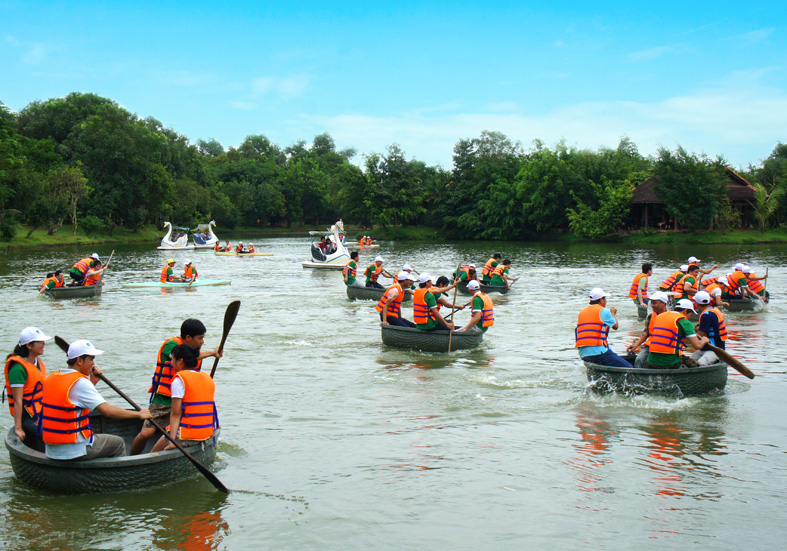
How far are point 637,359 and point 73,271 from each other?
59.5ft

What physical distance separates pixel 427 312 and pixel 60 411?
25.8 ft

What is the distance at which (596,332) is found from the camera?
1030 cm

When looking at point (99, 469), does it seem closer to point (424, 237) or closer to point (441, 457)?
point (441, 457)

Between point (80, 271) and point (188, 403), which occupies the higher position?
point (80, 271)

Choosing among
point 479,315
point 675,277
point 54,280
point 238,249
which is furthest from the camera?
point 238,249

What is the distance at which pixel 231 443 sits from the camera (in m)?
8.50

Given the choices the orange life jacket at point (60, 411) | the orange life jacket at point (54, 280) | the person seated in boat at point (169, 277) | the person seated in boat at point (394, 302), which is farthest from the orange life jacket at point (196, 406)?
the person seated in boat at point (169, 277)

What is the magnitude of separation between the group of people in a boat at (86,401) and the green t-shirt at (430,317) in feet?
21.0

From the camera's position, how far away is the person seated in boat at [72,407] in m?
6.36

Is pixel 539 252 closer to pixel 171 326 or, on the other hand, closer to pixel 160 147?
pixel 171 326

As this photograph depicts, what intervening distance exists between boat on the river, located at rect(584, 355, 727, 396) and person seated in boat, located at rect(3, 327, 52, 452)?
24.0 feet

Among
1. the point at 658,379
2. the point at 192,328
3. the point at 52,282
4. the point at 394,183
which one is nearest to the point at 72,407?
the point at 192,328

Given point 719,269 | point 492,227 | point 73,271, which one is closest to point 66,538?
point 73,271

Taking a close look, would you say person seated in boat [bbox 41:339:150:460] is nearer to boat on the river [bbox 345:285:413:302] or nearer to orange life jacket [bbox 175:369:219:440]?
orange life jacket [bbox 175:369:219:440]
